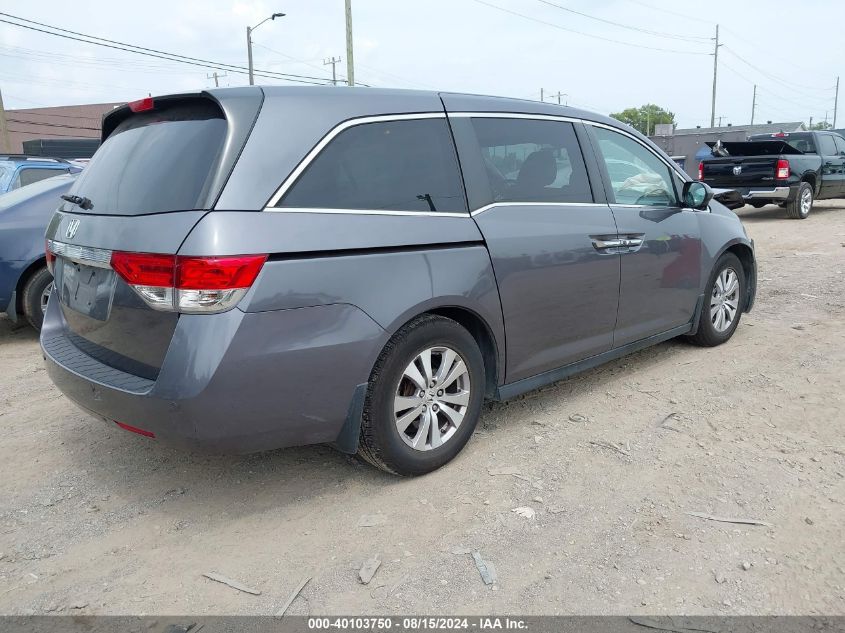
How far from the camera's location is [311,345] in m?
2.76

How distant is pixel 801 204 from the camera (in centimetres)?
1363

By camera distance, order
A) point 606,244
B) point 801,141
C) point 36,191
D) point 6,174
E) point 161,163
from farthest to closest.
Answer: point 801,141 < point 6,174 < point 36,191 < point 606,244 < point 161,163

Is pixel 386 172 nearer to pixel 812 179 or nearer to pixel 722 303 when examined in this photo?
pixel 722 303

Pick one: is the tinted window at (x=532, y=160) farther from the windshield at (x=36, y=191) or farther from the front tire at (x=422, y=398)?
the windshield at (x=36, y=191)

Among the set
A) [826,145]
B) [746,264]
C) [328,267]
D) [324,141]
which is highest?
[826,145]

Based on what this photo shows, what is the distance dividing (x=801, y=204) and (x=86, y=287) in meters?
13.9

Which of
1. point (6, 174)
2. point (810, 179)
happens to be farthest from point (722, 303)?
point (810, 179)

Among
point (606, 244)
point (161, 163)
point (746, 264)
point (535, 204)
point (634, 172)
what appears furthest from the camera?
point (746, 264)

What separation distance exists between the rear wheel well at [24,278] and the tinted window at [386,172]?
13.4 feet

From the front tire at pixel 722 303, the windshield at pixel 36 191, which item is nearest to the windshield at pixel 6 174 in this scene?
the windshield at pixel 36 191

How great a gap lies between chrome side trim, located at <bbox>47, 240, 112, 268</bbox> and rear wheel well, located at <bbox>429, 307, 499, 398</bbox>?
1.43 m

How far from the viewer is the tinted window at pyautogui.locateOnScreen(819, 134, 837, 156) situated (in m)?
14.5

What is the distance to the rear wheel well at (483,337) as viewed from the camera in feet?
11.0

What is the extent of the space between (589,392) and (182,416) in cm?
266
